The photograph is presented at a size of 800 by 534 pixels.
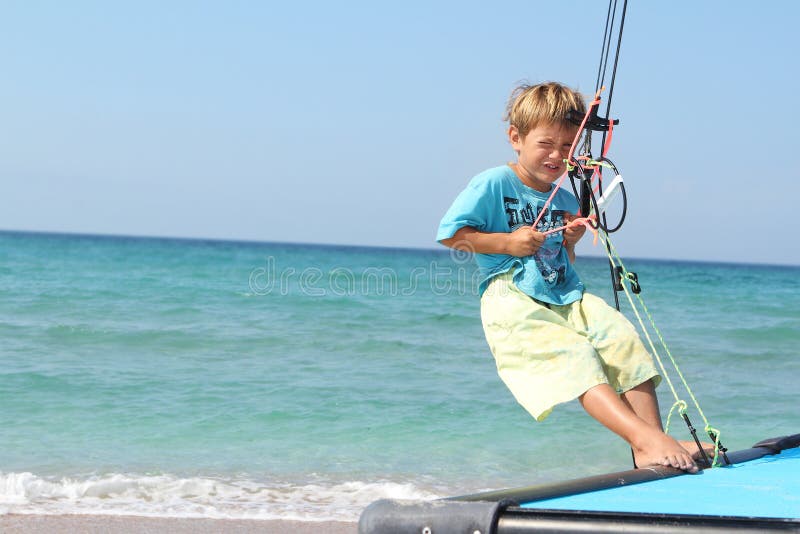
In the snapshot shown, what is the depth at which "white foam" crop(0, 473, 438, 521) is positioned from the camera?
4310mm

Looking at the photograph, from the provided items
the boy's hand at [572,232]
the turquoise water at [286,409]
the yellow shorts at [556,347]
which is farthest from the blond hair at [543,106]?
the turquoise water at [286,409]

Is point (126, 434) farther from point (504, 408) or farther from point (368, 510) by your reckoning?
point (368, 510)

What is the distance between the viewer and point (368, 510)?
2.24 metres

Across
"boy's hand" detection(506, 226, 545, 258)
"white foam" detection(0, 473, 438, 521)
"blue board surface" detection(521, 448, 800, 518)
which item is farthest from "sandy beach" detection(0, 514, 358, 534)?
"blue board surface" detection(521, 448, 800, 518)

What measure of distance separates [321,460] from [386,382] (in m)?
2.80

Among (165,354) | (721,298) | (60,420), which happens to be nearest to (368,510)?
(60,420)

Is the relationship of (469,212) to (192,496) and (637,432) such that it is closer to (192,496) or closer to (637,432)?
(637,432)

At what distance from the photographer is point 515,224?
3314 mm

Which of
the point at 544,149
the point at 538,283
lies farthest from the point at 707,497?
the point at 544,149

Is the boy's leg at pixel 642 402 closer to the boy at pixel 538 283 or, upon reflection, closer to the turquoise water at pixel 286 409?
the boy at pixel 538 283

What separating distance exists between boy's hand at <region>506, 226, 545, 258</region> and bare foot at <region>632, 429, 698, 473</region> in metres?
0.78

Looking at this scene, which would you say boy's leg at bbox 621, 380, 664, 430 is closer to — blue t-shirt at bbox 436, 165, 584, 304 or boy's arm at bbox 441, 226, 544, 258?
blue t-shirt at bbox 436, 165, 584, 304

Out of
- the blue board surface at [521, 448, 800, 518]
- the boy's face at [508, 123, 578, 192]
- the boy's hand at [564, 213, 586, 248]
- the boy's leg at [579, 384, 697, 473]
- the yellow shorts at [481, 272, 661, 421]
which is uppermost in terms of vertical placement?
the boy's face at [508, 123, 578, 192]

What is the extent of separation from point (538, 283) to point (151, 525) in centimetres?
212
